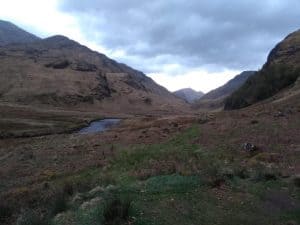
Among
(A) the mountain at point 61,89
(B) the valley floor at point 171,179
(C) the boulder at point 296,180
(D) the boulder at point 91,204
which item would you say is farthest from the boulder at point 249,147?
(A) the mountain at point 61,89

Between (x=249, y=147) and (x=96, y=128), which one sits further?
(x=96, y=128)

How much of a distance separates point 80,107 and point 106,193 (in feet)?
470

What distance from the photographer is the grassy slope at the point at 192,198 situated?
13.8 metres

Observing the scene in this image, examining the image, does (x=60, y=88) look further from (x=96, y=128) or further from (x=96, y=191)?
(x=96, y=191)

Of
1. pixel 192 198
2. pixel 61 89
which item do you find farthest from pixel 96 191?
pixel 61 89

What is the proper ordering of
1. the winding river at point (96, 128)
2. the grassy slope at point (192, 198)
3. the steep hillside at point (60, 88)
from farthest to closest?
1. the steep hillside at point (60, 88)
2. the winding river at point (96, 128)
3. the grassy slope at point (192, 198)

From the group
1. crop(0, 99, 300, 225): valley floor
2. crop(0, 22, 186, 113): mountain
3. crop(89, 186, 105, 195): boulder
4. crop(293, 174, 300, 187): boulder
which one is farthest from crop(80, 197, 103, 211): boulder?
crop(0, 22, 186, 113): mountain

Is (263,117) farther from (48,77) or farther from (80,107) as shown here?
(48,77)

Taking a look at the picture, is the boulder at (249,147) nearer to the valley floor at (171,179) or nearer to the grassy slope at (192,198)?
the valley floor at (171,179)

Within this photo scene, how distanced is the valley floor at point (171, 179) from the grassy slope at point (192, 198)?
3cm

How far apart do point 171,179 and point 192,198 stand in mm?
2638

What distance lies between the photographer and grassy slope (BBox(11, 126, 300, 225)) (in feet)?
45.3

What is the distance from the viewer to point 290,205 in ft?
51.6

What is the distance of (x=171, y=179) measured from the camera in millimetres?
18219
